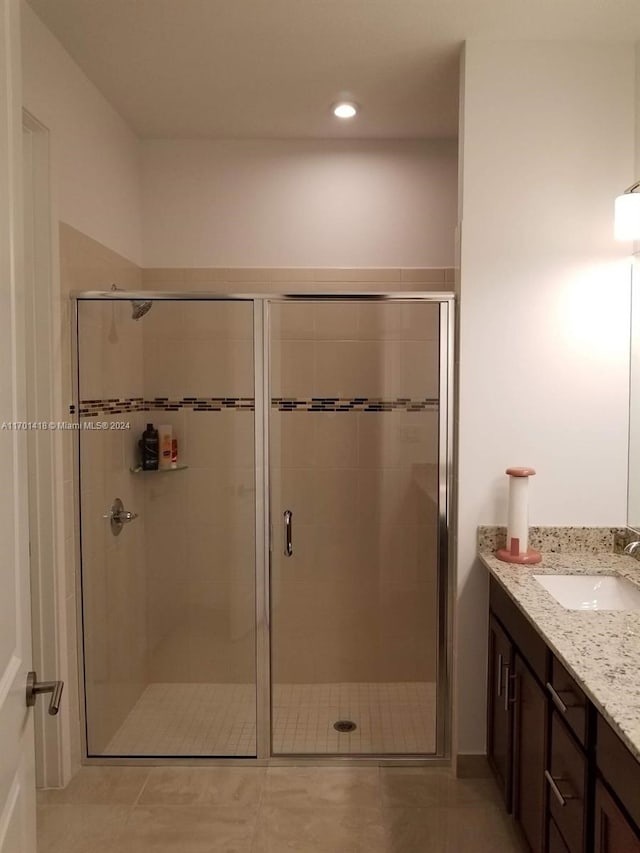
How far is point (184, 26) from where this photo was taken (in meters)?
2.28

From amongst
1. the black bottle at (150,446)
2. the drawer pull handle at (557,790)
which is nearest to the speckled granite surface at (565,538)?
the drawer pull handle at (557,790)

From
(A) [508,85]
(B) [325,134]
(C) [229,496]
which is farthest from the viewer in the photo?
(B) [325,134]

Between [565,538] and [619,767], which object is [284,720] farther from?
[619,767]

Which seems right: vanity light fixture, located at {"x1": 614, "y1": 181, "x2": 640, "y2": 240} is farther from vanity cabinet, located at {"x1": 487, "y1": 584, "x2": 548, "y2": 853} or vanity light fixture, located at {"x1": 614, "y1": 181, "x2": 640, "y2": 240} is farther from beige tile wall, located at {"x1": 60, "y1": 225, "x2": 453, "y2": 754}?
vanity cabinet, located at {"x1": 487, "y1": 584, "x2": 548, "y2": 853}

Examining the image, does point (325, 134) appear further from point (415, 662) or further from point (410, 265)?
point (415, 662)

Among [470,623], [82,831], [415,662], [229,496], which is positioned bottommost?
[82,831]

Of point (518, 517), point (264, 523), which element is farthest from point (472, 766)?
point (264, 523)

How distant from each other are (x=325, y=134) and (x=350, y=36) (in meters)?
0.95

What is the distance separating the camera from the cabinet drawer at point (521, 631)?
1830 millimetres

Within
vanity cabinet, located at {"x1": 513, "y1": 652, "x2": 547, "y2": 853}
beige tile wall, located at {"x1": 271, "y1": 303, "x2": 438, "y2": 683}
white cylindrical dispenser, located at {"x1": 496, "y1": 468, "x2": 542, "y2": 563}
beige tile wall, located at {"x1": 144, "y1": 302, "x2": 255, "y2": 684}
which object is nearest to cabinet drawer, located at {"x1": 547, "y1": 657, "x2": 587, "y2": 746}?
vanity cabinet, located at {"x1": 513, "y1": 652, "x2": 547, "y2": 853}

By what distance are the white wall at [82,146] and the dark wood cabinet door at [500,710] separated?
2188 millimetres

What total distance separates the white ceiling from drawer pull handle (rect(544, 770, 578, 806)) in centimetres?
232

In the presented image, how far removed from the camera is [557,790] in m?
1.68

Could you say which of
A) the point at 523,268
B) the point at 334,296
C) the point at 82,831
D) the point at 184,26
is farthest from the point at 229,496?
the point at 184,26
